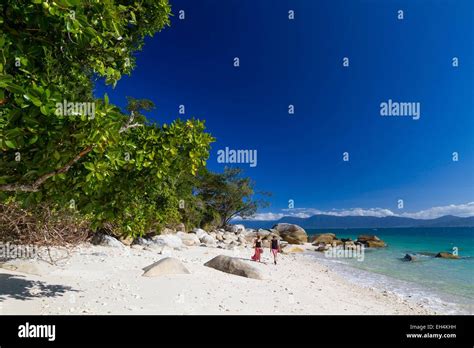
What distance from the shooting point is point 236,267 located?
14.8m

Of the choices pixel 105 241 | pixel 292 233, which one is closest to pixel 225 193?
pixel 292 233

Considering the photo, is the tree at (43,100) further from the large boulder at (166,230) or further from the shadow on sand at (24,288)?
the large boulder at (166,230)

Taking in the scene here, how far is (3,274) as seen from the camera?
9.88 m

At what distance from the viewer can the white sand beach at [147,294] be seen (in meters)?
7.68

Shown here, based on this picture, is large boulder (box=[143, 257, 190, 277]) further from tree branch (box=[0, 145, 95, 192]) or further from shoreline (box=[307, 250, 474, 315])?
shoreline (box=[307, 250, 474, 315])

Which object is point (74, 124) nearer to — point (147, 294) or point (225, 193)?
point (147, 294)

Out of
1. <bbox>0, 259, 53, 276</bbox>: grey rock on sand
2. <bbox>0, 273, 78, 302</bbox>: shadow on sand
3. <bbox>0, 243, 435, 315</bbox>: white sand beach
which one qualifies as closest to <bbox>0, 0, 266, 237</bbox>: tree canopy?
<bbox>0, 243, 435, 315</bbox>: white sand beach

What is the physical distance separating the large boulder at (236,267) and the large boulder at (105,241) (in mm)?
6964

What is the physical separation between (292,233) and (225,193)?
15.3 meters

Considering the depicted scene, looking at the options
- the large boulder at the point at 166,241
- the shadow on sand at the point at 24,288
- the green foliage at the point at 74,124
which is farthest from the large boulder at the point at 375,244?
the green foliage at the point at 74,124

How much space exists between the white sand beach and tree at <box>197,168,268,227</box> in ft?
130

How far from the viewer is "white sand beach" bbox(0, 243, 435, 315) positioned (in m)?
7.68
